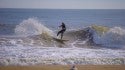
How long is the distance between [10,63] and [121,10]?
1.69 metres

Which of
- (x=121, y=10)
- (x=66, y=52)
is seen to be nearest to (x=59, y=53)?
(x=66, y=52)

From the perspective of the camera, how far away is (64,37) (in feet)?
13.1

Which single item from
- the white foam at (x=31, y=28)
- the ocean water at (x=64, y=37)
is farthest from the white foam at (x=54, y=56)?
the white foam at (x=31, y=28)

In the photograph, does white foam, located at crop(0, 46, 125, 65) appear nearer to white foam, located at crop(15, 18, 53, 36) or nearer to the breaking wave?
the breaking wave

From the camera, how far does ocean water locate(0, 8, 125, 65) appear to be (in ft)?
12.9

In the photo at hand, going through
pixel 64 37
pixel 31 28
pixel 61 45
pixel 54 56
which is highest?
pixel 31 28

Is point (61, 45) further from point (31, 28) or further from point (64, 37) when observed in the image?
point (31, 28)

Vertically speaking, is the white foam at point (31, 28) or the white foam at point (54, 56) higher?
the white foam at point (31, 28)

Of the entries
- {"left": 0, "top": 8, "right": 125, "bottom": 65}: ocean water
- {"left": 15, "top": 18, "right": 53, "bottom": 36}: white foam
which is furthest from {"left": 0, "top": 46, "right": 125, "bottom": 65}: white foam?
{"left": 15, "top": 18, "right": 53, "bottom": 36}: white foam

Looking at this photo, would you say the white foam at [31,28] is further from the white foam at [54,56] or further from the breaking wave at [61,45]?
the white foam at [54,56]

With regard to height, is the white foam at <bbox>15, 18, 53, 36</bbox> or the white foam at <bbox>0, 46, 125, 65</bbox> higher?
the white foam at <bbox>15, 18, 53, 36</bbox>

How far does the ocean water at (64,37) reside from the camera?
3918mm

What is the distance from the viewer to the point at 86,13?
4.01 m

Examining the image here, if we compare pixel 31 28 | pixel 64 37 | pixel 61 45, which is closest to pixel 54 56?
pixel 61 45
